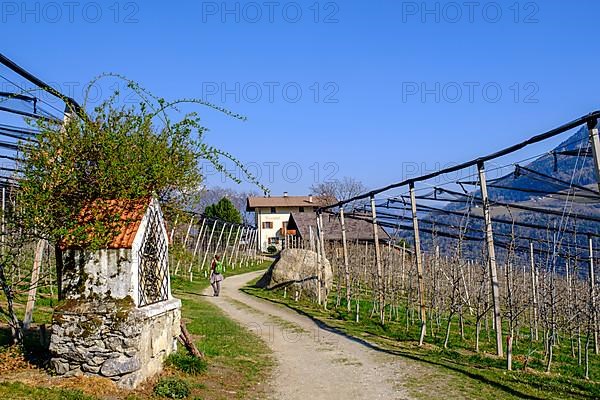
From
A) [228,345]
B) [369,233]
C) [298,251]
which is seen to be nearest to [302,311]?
[298,251]

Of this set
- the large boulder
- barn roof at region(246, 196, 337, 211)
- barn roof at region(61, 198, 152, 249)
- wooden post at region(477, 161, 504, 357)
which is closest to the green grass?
barn roof at region(61, 198, 152, 249)

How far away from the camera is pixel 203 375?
29.0 ft

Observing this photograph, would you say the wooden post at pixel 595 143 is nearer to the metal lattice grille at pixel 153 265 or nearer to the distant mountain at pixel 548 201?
the distant mountain at pixel 548 201

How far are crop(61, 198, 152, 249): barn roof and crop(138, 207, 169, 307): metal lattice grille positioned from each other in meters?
0.29

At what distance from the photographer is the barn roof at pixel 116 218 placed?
807 centimetres

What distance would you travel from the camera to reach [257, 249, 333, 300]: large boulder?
20.7m

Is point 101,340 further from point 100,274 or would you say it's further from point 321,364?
point 321,364

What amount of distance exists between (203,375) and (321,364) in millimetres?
2536

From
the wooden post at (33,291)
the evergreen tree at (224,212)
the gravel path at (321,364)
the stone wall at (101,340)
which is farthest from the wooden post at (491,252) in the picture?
the evergreen tree at (224,212)

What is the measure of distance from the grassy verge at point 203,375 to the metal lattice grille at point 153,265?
3.61 feet

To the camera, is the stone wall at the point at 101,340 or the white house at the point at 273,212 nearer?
the stone wall at the point at 101,340

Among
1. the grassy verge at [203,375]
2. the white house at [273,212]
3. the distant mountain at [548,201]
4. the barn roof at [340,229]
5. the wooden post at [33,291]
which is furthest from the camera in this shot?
the white house at [273,212]

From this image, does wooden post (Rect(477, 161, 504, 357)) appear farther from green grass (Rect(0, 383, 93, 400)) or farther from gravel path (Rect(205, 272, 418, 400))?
green grass (Rect(0, 383, 93, 400))

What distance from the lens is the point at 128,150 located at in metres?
8.60
